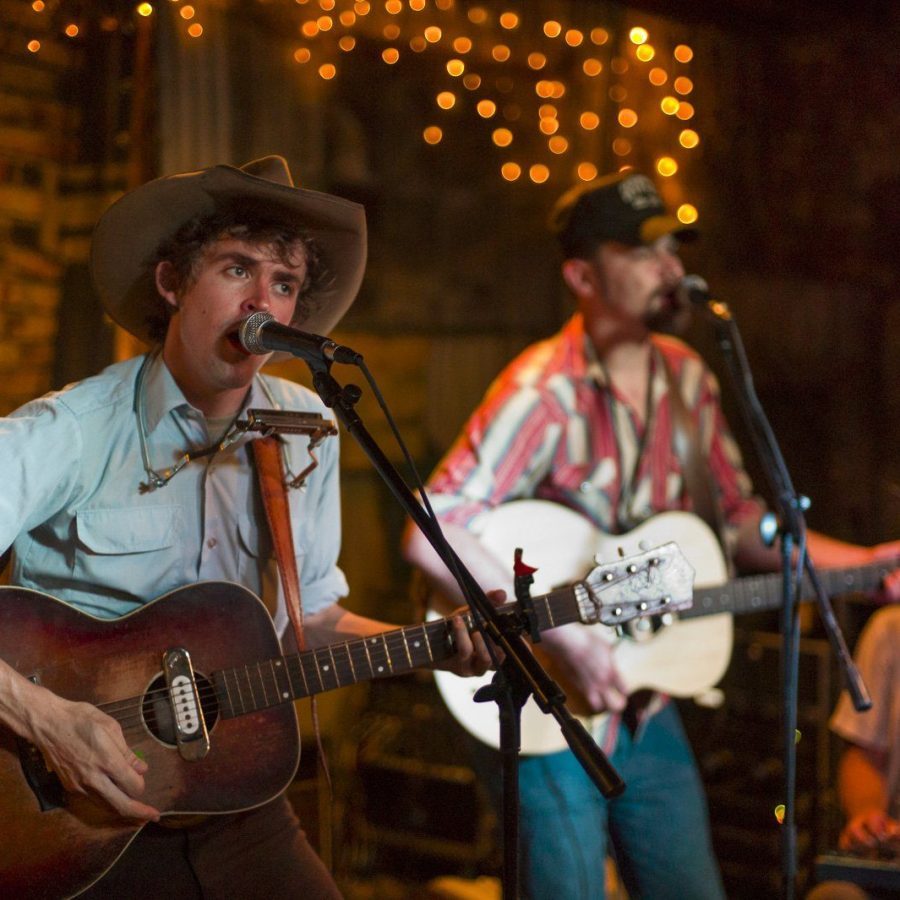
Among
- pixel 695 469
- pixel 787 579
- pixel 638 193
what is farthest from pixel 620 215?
pixel 787 579

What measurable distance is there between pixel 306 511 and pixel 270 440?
0.73 feet

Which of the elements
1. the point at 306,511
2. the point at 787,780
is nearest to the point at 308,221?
the point at 306,511

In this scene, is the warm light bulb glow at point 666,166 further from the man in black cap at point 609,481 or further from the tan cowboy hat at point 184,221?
the tan cowboy hat at point 184,221

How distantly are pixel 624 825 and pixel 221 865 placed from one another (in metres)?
1.26

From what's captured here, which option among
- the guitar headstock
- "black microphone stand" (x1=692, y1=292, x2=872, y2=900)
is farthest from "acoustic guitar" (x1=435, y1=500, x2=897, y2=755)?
the guitar headstock

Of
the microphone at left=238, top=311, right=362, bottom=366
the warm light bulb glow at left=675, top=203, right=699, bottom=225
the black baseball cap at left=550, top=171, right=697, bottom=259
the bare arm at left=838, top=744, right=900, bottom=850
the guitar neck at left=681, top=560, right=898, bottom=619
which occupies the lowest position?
the bare arm at left=838, top=744, right=900, bottom=850

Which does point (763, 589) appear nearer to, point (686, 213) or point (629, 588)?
point (629, 588)

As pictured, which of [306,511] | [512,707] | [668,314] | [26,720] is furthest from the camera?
[668,314]

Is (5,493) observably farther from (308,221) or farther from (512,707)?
(512,707)

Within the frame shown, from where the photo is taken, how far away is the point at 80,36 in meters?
3.21

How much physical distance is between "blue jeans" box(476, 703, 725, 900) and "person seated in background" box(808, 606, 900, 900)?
0.53 metres

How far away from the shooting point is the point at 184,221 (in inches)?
105

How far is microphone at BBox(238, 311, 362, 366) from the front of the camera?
203cm

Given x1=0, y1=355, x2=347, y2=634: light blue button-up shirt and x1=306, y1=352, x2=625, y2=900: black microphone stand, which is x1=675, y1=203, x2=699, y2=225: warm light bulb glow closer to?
x1=0, y1=355, x2=347, y2=634: light blue button-up shirt
